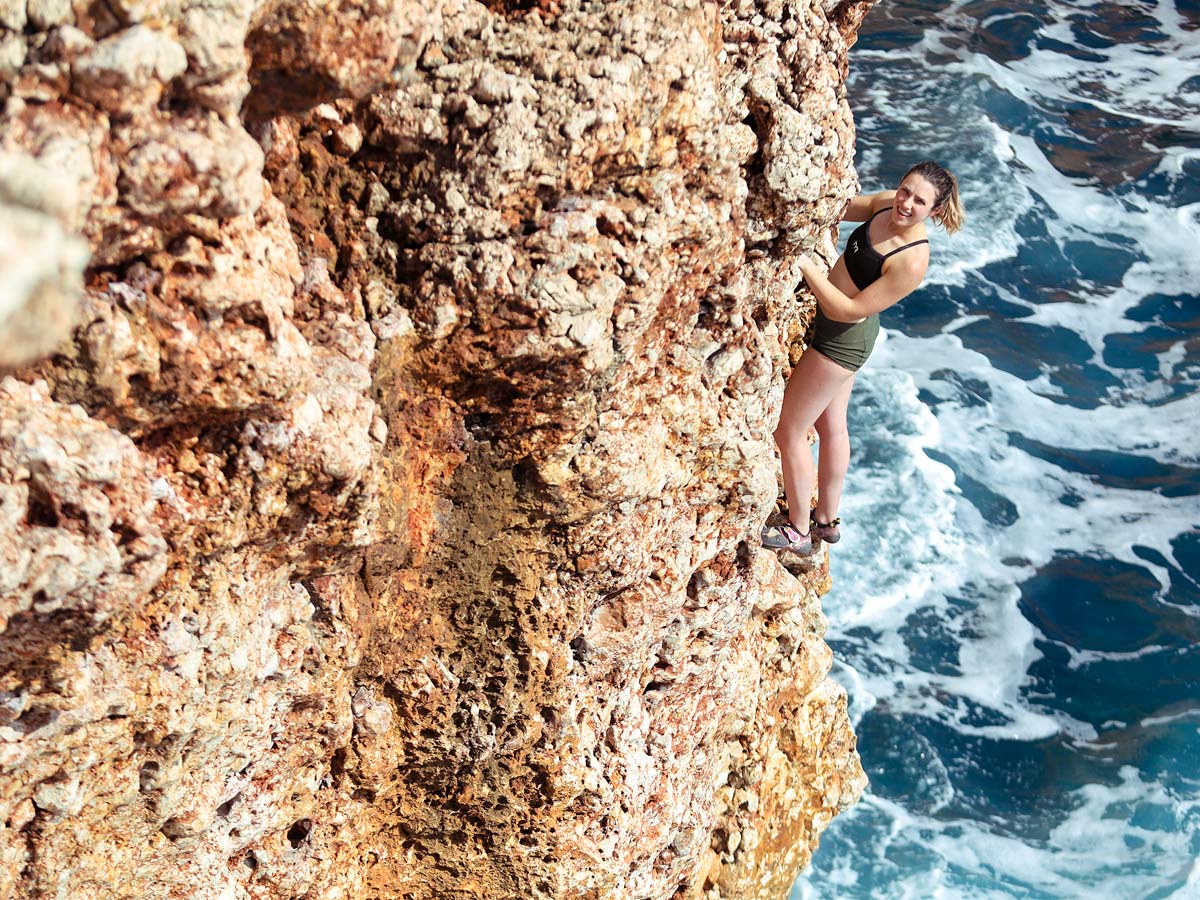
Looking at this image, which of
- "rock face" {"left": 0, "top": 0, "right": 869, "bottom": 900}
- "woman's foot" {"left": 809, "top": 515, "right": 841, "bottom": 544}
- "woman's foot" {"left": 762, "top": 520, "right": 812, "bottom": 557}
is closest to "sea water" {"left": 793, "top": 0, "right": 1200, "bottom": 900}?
"woman's foot" {"left": 809, "top": 515, "right": 841, "bottom": 544}

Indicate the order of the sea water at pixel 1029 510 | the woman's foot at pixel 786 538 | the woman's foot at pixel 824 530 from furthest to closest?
the sea water at pixel 1029 510
the woman's foot at pixel 824 530
the woman's foot at pixel 786 538

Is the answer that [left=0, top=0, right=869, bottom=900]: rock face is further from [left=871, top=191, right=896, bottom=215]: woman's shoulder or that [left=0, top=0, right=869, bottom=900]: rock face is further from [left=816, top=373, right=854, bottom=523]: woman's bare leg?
[left=816, top=373, right=854, bottom=523]: woman's bare leg

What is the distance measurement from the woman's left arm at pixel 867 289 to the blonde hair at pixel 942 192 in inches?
8.8

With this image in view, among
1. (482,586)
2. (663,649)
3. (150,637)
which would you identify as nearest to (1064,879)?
(663,649)

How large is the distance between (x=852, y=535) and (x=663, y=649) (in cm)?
695

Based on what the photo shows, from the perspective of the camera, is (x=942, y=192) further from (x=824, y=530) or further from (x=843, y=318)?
(x=824, y=530)

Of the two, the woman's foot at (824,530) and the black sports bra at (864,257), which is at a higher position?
the black sports bra at (864,257)

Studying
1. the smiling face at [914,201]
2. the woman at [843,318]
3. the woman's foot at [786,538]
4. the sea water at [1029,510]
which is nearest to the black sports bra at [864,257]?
the woman at [843,318]

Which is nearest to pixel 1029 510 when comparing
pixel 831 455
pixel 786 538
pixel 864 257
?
pixel 831 455

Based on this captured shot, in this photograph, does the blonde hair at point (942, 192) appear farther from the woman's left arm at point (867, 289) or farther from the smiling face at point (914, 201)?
the woman's left arm at point (867, 289)

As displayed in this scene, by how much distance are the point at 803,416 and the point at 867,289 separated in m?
0.72

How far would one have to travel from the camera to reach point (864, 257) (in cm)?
489

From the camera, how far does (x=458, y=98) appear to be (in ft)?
Answer: 10.2

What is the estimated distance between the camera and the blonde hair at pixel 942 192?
185 inches
